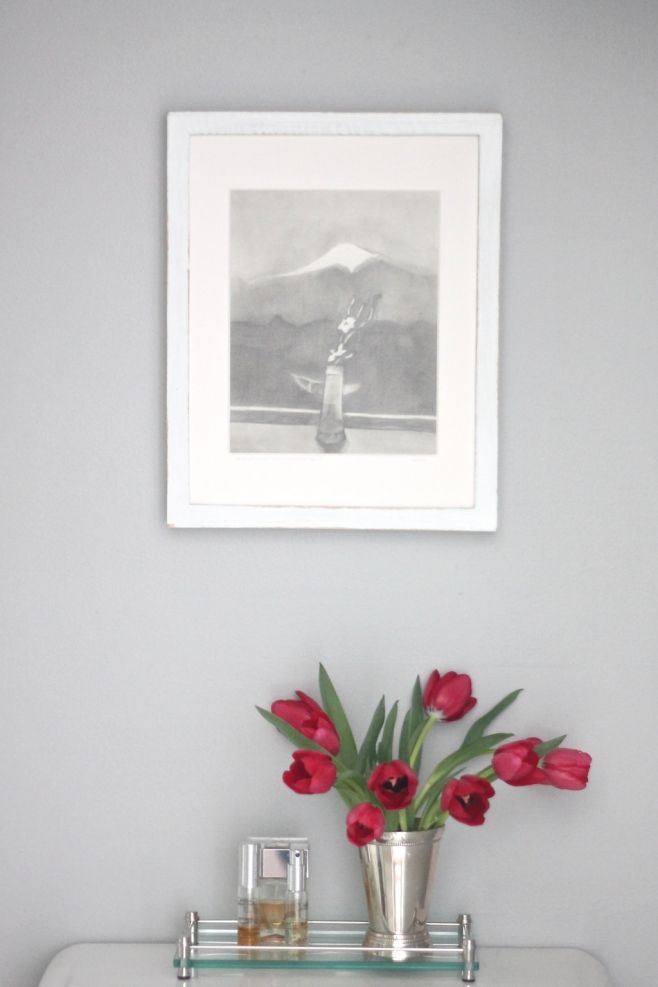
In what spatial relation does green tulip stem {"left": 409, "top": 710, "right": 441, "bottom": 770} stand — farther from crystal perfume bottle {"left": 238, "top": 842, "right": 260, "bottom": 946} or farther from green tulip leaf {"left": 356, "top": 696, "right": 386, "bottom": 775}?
crystal perfume bottle {"left": 238, "top": 842, "right": 260, "bottom": 946}

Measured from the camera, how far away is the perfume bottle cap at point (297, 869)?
140cm

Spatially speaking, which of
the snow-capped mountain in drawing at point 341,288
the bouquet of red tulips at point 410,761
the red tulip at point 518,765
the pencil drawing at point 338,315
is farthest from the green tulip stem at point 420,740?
the snow-capped mountain in drawing at point 341,288

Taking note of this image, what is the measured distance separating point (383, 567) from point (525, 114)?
670 mm

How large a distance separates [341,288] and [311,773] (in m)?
0.66

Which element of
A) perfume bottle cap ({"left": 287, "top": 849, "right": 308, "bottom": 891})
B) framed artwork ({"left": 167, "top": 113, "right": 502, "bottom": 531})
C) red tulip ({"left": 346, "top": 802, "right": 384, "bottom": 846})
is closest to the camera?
red tulip ({"left": 346, "top": 802, "right": 384, "bottom": 846})

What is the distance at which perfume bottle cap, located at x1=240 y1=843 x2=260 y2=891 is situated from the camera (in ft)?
4.60

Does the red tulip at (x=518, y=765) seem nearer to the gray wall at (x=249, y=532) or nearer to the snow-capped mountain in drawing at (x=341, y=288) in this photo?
the gray wall at (x=249, y=532)

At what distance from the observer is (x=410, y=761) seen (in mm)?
1420

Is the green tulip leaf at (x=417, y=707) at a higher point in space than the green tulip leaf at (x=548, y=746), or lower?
higher

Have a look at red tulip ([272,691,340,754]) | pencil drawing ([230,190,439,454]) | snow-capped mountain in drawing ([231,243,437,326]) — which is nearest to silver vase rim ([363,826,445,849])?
red tulip ([272,691,340,754])

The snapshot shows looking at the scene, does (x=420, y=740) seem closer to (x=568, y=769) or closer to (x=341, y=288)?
(x=568, y=769)

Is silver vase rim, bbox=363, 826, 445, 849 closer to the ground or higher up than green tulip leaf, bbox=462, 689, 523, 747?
closer to the ground

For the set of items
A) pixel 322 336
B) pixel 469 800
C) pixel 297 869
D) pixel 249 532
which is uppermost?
pixel 322 336

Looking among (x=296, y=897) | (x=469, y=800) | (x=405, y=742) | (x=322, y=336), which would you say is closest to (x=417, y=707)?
(x=405, y=742)
